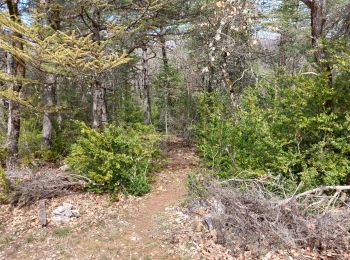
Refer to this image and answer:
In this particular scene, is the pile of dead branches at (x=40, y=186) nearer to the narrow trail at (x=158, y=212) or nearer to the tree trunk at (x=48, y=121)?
the narrow trail at (x=158, y=212)

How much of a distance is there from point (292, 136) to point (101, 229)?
14.3ft

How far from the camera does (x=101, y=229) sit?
5684mm

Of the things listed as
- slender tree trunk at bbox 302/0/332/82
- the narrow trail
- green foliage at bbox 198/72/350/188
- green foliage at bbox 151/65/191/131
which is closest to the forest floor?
the narrow trail

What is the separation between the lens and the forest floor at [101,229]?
199 inches

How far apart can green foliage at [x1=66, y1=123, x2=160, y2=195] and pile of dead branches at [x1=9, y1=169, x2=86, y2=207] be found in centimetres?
32

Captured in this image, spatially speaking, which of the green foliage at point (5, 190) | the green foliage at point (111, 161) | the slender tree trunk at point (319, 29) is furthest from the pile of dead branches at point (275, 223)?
the green foliage at point (5, 190)

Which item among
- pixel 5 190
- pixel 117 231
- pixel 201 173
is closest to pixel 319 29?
pixel 201 173

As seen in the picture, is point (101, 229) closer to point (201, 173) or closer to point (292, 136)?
point (201, 173)

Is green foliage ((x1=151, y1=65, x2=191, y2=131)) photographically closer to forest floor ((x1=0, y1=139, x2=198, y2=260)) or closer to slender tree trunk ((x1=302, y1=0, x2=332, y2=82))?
forest floor ((x1=0, y1=139, x2=198, y2=260))

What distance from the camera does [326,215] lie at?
4.68 m

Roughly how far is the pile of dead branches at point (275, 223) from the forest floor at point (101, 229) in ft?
3.25

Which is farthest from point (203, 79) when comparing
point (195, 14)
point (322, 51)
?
point (322, 51)

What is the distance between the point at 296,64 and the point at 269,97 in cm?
982

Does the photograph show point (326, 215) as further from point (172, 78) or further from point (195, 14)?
point (172, 78)
